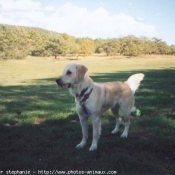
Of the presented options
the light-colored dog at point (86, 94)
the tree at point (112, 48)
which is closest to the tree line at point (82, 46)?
the tree at point (112, 48)

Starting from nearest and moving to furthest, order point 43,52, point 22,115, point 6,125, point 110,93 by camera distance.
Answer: point 110,93
point 6,125
point 22,115
point 43,52

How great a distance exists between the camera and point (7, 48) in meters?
48.9

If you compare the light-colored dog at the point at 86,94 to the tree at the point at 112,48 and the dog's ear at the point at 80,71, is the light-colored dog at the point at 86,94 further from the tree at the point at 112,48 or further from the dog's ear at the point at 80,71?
the tree at the point at 112,48

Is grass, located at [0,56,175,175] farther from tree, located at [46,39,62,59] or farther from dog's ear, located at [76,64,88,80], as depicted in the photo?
tree, located at [46,39,62,59]

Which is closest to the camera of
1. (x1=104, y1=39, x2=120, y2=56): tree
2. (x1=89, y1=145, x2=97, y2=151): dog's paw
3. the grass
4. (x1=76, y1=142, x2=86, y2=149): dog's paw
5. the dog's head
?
the grass

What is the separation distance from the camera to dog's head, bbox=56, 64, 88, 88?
5520 millimetres

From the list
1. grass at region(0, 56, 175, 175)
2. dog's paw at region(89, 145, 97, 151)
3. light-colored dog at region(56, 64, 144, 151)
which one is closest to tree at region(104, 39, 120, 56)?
grass at region(0, 56, 175, 175)

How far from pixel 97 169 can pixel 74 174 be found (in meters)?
0.49

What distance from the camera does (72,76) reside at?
553cm

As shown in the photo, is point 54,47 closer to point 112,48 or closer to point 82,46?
point 82,46

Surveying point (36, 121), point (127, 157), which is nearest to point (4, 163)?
point (127, 157)

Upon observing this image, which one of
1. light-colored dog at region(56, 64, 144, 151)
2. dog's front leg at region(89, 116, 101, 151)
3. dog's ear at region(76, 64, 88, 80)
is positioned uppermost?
dog's ear at region(76, 64, 88, 80)

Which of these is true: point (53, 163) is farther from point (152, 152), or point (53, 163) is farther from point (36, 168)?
point (152, 152)

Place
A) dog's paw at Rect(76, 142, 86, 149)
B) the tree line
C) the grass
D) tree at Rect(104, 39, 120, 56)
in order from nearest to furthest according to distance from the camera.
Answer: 1. the grass
2. dog's paw at Rect(76, 142, 86, 149)
3. the tree line
4. tree at Rect(104, 39, 120, 56)
